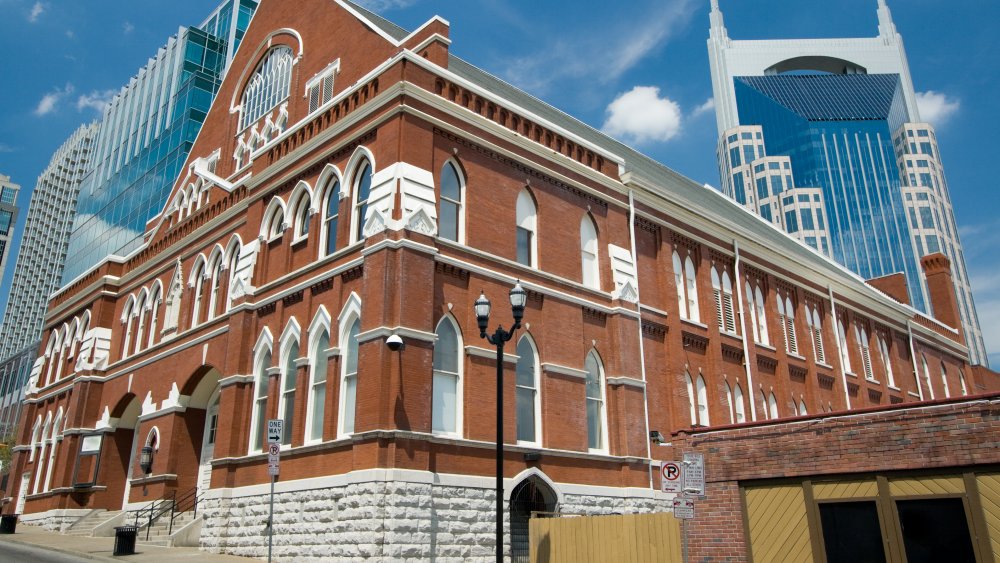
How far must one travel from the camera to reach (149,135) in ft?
210

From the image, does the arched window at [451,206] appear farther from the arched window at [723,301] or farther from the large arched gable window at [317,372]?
the arched window at [723,301]

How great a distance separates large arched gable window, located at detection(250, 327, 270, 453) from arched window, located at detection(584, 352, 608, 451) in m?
8.67

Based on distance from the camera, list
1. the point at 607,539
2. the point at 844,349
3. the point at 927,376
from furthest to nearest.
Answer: the point at 927,376, the point at 844,349, the point at 607,539

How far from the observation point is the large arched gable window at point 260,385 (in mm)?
21156

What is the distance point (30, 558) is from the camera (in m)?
18.4

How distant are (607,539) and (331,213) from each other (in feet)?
36.9

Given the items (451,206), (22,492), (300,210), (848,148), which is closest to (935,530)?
(451,206)

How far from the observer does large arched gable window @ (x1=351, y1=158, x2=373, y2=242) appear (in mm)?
20266

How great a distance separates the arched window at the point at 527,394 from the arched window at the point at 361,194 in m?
4.98

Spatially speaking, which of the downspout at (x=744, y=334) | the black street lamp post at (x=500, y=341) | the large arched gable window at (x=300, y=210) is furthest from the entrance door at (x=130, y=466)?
the downspout at (x=744, y=334)

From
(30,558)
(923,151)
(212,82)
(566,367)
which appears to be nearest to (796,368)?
(566,367)

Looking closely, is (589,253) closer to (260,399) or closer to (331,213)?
(331,213)

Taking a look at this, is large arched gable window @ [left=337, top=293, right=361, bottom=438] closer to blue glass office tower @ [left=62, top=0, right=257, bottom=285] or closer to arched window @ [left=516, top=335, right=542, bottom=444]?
arched window @ [left=516, top=335, right=542, bottom=444]

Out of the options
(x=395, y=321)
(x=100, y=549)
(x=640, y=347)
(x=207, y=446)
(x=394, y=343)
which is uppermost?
(x=640, y=347)
